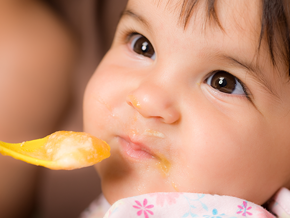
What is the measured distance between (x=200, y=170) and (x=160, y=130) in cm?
20

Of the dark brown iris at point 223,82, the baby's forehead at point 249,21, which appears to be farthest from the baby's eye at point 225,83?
the baby's forehead at point 249,21

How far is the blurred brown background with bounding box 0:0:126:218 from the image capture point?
1562 millimetres

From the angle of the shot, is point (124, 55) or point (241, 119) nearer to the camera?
point (241, 119)

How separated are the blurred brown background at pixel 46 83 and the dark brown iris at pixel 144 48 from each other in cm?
59

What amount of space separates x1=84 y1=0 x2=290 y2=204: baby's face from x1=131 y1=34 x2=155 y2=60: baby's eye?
11cm

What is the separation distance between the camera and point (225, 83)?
118cm

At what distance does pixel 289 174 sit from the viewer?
4.29ft

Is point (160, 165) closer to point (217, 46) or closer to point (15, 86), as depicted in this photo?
point (217, 46)

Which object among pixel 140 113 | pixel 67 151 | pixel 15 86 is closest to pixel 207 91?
pixel 140 113

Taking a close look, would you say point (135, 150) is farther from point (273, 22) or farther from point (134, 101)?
point (273, 22)

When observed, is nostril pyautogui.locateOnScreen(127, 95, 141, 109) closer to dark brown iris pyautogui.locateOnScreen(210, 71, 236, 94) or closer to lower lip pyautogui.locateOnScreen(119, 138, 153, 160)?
lower lip pyautogui.locateOnScreen(119, 138, 153, 160)

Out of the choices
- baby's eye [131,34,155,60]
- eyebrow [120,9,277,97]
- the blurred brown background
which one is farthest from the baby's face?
the blurred brown background

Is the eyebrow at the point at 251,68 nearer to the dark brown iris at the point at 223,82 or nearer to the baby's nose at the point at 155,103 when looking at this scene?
the dark brown iris at the point at 223,82

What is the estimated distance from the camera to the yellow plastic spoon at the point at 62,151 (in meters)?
0.99
